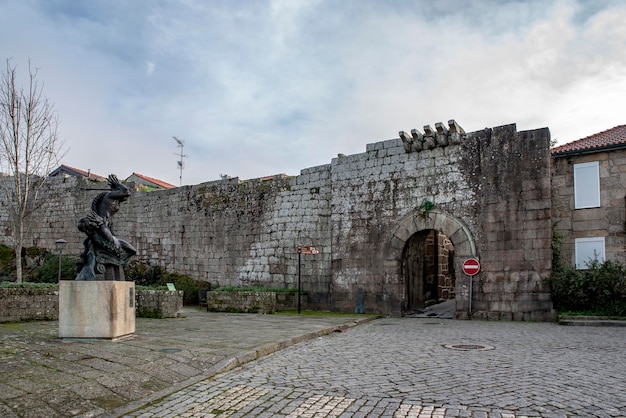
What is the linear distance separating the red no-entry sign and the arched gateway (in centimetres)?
18

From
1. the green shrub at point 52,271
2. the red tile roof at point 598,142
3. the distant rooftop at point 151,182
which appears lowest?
the green shrub at point 52,271

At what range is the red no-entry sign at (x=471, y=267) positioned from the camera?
42.2ft

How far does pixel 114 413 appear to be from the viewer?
4461mm

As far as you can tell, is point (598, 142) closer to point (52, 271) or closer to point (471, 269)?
point (471, 269)

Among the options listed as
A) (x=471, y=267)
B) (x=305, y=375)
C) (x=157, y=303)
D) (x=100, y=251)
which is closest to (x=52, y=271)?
(x=157, y=303)

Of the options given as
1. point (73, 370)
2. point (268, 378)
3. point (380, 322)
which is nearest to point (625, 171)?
point (380, 322)

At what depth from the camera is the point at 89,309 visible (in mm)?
7301

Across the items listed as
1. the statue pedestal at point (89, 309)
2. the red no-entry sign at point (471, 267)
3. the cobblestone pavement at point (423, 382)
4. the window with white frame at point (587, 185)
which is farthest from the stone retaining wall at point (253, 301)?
the window with white frame at point (587, 185)

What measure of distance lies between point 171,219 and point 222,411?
1696 cm

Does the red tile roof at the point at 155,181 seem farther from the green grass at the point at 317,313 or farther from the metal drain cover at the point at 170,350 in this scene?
the metal drain cover at the point at 170,350

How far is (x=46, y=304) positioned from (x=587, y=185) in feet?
42.2

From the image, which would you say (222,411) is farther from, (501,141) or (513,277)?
(501,141)

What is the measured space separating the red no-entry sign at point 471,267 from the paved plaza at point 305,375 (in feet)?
12.2

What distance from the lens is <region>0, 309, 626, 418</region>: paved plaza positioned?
4.46m
